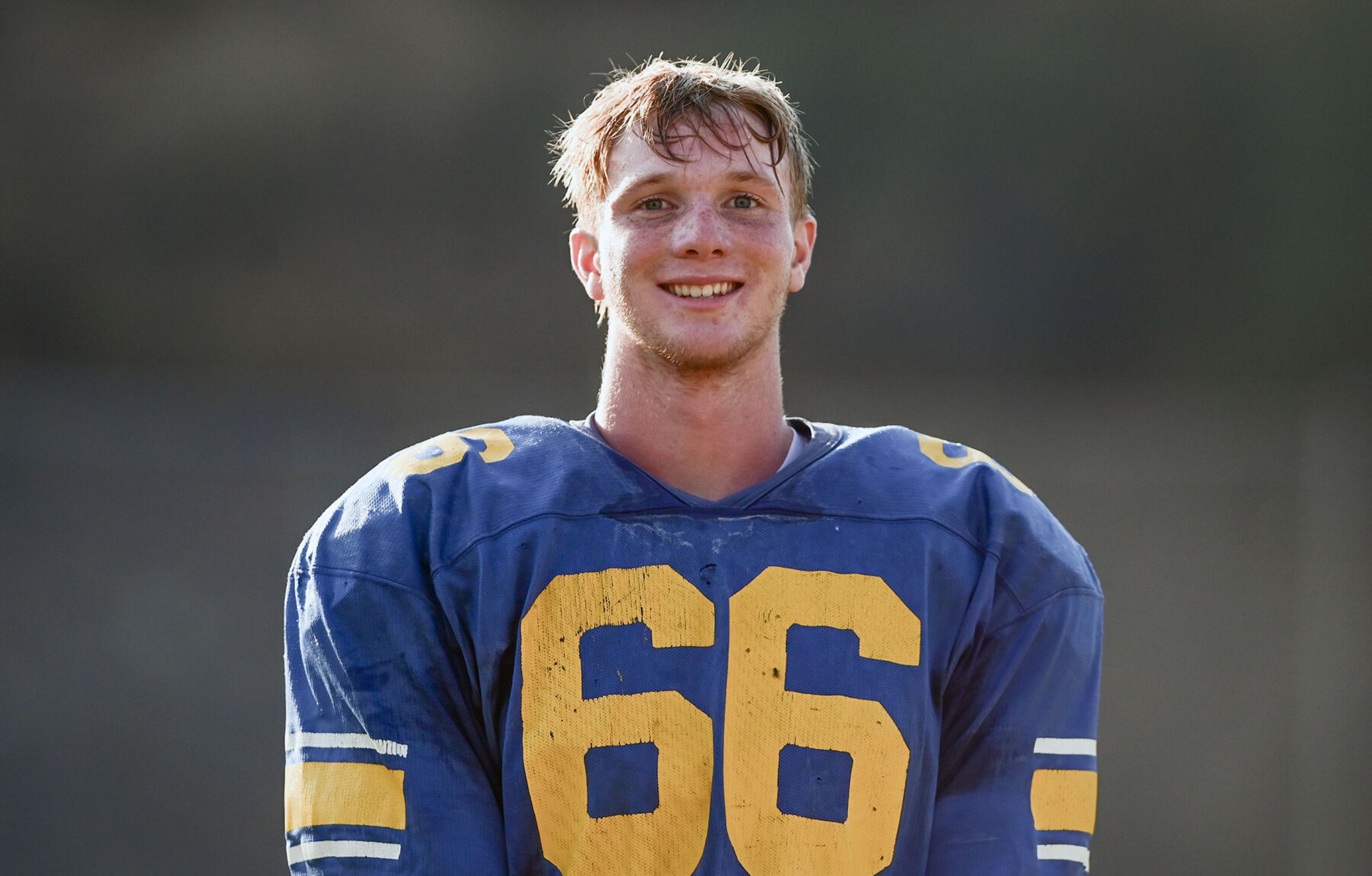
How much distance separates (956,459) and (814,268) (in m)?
2.39

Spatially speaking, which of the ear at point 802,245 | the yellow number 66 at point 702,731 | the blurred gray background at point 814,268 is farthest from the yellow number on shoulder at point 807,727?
the blurred gray background at point 814,268

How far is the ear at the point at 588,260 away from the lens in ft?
5.60

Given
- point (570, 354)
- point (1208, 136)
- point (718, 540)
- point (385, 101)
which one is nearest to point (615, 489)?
point (718, 540)

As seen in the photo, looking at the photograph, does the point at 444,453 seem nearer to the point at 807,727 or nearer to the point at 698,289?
the point at 698,289

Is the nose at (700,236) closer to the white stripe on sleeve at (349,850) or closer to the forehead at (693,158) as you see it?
the forehead at (693,158)

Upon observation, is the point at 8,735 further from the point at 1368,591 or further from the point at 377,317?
the point at 1368,591

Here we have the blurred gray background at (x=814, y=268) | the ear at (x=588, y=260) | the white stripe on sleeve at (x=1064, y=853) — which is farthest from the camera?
the blurred gray background at (x=814, y=268)

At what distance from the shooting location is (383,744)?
1.41 meters

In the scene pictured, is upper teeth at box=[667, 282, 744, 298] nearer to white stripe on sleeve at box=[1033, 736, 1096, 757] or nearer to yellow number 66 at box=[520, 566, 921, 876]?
yellow number 66 at box=[520, 566, 921, 876]

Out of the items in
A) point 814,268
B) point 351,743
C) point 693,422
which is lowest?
point 351,743

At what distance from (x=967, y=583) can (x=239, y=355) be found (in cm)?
298

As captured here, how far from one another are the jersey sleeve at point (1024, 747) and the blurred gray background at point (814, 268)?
7.93 ft

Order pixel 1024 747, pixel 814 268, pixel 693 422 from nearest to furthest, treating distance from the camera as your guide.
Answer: pixel 1024 747 → pixel 693 422 → pixel 814 268

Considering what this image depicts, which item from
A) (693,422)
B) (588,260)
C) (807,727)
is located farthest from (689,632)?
(588,260)
